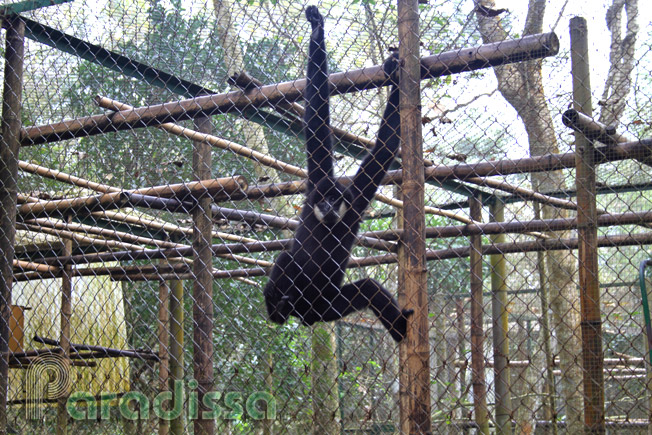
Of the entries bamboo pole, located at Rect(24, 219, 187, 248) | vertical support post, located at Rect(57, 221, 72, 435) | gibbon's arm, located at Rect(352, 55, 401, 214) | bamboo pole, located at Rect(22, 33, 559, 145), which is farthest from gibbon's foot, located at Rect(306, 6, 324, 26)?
vertical support post, located at Rect(57, 221, 72, 435)

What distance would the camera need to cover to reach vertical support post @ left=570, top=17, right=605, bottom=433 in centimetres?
261

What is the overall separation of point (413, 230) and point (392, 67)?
81 cm

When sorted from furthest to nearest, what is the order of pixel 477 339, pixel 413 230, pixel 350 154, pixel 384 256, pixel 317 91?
pixel 384 256 < pixel 477 339 < pixel 350 154 < pixel 317 91 < pixel 413 230

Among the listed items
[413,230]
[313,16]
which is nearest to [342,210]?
[313,16]

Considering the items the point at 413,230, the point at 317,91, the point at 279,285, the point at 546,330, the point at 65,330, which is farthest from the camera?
the point at 65,330

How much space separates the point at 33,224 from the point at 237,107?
2.74 meters

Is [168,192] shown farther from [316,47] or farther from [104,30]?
[316,47]

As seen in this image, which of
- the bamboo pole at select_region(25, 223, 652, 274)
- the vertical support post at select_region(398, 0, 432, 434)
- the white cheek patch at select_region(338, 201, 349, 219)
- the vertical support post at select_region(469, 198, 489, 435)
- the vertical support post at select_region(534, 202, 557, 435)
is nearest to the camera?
the vertical support post at select_region(398, 0, 432, 434)

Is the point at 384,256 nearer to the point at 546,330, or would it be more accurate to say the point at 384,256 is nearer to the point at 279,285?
the point at 279,285

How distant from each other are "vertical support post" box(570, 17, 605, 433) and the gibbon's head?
1602mm

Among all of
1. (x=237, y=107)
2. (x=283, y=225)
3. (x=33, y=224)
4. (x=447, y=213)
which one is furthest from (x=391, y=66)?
(x=33, y=224)

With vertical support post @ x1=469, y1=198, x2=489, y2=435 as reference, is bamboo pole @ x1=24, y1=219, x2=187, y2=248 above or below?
above

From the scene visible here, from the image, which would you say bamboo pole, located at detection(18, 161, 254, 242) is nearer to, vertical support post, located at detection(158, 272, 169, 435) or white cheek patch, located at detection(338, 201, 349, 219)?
vertical support post, located at detection(158, 272, 169, 435)

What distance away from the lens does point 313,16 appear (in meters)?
3.17
